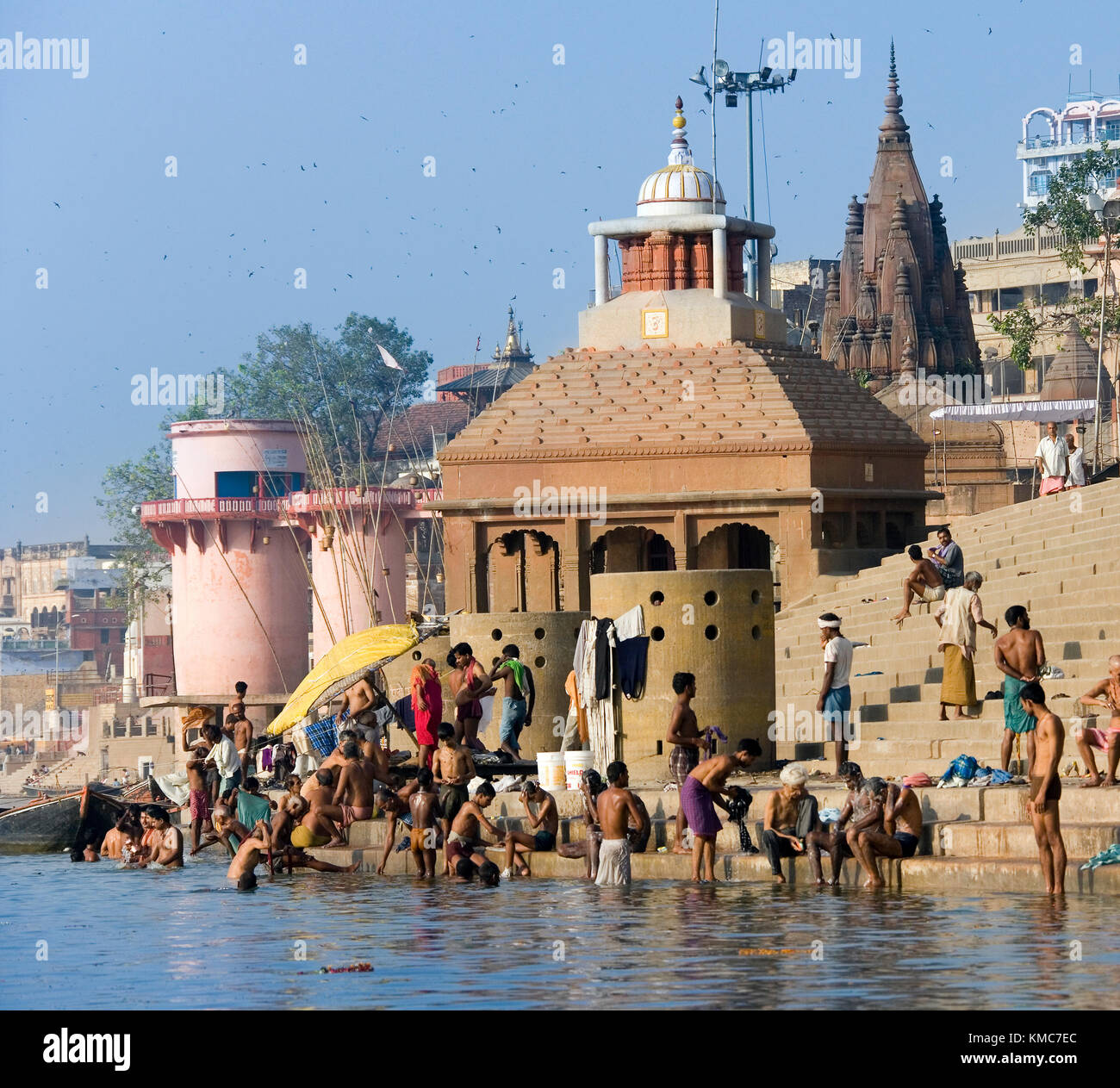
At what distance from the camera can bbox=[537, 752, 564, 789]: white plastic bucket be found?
1967 cm

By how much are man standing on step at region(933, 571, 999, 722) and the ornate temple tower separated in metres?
43.3

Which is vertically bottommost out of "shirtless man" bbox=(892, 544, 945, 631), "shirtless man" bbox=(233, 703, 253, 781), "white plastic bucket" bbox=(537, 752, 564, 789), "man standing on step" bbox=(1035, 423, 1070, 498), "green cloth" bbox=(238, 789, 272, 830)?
"green cloth" bbox=(238, 789, 272, 830)

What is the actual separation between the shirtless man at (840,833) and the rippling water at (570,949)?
9.3 inches

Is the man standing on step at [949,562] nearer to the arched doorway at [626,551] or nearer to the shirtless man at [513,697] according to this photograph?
the shirtless man at [513,697]

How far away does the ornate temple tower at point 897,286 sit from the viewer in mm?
61438

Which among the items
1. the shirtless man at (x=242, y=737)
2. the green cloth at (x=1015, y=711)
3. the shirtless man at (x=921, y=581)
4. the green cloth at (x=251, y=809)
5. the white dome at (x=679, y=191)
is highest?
the white dome at (x=679, y=191)

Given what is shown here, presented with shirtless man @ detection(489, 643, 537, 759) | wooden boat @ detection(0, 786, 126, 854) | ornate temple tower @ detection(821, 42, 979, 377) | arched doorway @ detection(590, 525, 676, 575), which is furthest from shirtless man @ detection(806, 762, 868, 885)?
ornate temple tower @ detection(821, 42, 979, 377)

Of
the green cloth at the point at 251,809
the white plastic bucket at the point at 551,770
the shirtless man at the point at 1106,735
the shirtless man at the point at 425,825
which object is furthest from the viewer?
the green cloth at the point at 251,809

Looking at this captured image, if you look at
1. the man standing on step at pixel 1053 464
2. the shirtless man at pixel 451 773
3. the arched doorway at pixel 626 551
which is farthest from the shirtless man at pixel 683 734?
the arched doorway at pixel 626 551

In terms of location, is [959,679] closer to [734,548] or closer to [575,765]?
[575,765]

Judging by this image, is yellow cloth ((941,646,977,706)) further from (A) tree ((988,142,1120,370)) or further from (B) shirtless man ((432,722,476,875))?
(A) tree ((988,142,1120,370))
